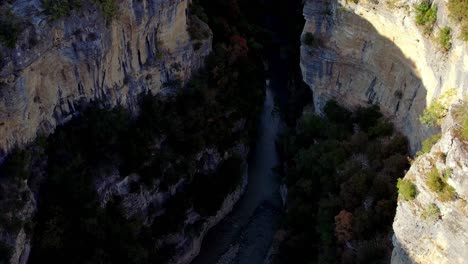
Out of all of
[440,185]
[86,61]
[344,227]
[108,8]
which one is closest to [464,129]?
[440,185]

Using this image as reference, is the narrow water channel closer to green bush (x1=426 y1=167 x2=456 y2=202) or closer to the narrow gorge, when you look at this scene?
the narrow gorge

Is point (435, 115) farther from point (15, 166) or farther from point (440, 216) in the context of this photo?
point (15, 166)

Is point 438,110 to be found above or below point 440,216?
above

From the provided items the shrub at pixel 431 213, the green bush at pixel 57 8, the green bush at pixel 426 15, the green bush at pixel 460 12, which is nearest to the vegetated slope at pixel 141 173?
the green bush at pixel 57 8

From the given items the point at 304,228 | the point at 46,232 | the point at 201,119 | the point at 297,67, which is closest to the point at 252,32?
the point at 297,67

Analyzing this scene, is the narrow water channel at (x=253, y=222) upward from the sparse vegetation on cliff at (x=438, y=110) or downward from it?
downward

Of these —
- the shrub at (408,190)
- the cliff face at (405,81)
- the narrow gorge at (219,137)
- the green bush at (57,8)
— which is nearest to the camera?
the cliff face at (405,81)

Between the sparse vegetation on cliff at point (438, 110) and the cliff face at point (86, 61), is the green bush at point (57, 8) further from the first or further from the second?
the sparse vegetation on cliff at point (438, 110)
